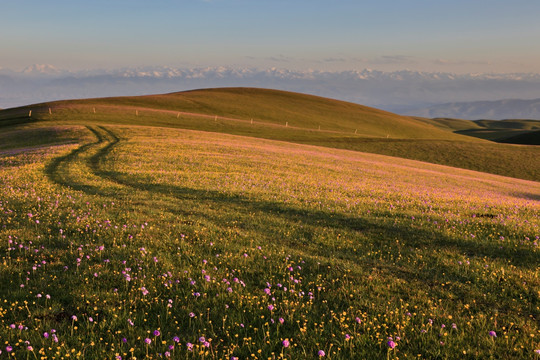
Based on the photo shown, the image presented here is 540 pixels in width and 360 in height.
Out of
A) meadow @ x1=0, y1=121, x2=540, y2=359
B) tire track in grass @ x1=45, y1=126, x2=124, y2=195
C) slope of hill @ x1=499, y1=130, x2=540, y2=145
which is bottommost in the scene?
meadow @ x1=0, y1=121, x2=540, y2=359

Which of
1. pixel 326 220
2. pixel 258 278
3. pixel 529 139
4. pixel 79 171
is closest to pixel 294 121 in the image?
pixel 529 139

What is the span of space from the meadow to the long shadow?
92 millimetres

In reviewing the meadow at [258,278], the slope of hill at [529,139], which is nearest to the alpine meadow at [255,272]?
the meadow at [258,278]

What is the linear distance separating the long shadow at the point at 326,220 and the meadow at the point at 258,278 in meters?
0.09

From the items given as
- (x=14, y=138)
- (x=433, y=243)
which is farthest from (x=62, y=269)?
(x=14, y=138)

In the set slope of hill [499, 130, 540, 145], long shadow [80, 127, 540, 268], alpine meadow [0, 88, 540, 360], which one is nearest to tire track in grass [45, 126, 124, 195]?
alpine meadow [0, 88, 540, 360]

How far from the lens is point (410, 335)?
6.14 metres

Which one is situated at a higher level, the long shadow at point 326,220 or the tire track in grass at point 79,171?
the tire track in grass at point 79,171

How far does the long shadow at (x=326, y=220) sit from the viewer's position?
11.0 metres

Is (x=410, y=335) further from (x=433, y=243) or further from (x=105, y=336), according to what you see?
(x=433, y=243)

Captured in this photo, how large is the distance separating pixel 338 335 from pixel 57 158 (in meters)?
31.2

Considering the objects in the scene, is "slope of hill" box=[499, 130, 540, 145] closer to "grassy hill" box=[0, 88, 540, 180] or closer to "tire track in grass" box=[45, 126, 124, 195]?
"grassy hill" box=[0, 88, 540, 180]

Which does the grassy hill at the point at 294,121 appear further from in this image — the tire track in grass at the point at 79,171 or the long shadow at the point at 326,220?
the long shadow at the point at 326,220

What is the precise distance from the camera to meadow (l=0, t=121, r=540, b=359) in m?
5.81
